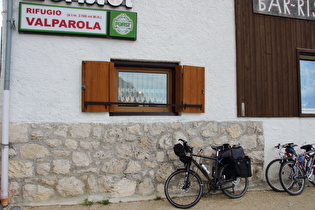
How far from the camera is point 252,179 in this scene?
15.7ft

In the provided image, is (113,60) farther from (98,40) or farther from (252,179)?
(252,179)

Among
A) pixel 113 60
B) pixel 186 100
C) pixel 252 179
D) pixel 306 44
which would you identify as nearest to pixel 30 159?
pixel 113 60

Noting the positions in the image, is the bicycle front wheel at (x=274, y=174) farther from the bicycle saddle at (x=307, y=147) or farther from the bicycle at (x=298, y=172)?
the bicycle saddle at (x=307, y=147)

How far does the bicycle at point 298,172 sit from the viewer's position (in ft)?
15.1

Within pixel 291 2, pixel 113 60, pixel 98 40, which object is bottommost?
pixel 113 60

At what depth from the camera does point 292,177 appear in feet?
15.2

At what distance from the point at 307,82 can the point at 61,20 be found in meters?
5.35

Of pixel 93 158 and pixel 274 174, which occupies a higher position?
pixel 93 158

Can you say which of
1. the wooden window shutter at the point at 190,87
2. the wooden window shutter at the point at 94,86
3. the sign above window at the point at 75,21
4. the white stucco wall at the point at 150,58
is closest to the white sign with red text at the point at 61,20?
the sign above window at the point at 75,21

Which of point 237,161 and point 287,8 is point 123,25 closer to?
point 237,161

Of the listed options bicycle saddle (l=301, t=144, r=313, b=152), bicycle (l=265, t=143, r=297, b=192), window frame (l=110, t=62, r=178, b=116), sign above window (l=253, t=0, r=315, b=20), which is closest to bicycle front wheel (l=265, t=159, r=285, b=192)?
bicycle (l=265, t=143, r=297, b=192)

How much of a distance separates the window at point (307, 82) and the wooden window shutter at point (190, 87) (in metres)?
2.52

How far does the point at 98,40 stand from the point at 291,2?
423 cm

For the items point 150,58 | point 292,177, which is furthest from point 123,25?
point 292,177
